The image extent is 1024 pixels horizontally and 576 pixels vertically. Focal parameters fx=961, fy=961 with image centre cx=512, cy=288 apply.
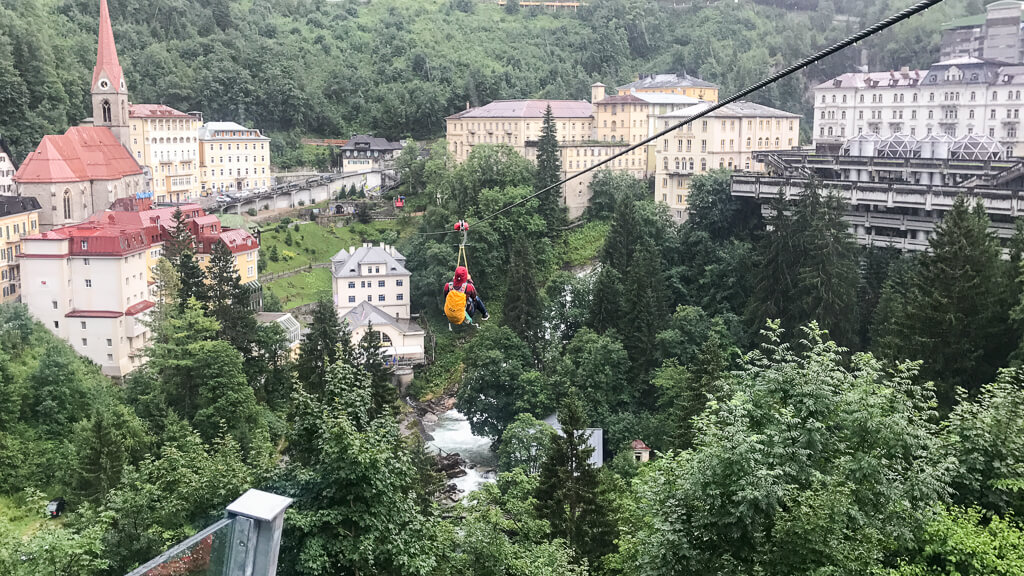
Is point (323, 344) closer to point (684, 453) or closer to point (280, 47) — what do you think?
point (684, 453)

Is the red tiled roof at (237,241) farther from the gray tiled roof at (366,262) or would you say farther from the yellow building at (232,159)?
the yellow building at (232,159)

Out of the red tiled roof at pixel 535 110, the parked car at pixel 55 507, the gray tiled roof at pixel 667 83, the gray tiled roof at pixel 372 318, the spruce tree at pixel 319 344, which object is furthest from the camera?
the gray tiled roof at pixel 667 83

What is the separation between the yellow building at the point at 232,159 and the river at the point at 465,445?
3370cm

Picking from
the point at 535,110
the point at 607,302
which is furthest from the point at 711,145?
the point at 535,110

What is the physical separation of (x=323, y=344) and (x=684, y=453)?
23.7 metres

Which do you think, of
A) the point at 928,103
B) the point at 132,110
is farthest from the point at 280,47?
the point at 928,103

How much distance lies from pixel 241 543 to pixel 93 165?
54.1 m

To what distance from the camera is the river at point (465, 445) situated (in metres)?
34.8

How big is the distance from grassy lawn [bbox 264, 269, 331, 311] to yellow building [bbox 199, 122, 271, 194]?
16.2 metres

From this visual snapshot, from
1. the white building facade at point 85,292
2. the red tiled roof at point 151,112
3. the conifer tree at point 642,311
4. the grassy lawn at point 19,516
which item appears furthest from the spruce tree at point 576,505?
the red tiled roof at point 151,112

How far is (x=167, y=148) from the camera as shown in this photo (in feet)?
209

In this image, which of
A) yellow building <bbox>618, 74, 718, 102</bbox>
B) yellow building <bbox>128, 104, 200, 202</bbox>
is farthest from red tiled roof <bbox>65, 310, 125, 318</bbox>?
yellow building <bbox>618, 74, 718, 102</bbox>

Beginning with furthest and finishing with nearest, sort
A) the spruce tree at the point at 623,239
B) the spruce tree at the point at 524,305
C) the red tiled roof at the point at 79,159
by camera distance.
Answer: the red tiled roof at the point at 79,159 < the spruce tree at the point at 623,239 < the spruce tree at the point at 524,305

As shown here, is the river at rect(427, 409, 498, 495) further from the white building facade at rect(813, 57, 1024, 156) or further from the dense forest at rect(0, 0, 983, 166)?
the dense forest at rect(0, 0, 983, 166)
